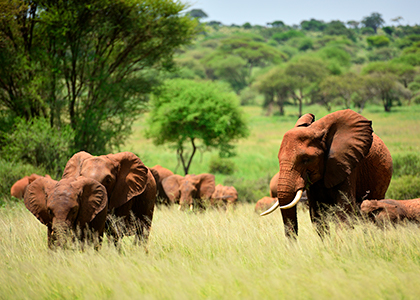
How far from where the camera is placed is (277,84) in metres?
54.5

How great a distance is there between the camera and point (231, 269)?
4.88 m

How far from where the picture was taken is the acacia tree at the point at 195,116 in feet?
82.2

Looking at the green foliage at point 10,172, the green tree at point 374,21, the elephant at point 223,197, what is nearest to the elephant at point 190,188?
the elephant at point 223,197

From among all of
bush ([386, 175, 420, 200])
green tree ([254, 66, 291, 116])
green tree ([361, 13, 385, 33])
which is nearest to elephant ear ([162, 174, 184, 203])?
bush ([386, 175, 420, 200])

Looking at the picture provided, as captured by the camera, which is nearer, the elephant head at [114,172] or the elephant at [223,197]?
the elephant head at [114,172]

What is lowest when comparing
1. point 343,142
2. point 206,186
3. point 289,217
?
point 206,186

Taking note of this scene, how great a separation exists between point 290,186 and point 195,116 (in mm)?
19632

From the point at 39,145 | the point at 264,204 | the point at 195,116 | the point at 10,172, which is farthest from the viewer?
the point at 195,116

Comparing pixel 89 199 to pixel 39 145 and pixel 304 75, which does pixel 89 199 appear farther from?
pixel 304 75

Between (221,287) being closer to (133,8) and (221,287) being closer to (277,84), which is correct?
(133,8)

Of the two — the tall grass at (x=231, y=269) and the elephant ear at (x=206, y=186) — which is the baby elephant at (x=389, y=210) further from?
the elephant ear at (x=206, y=186)

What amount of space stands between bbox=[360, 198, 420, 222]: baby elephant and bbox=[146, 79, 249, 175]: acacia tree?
17780 mm

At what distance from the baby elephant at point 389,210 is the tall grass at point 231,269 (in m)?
0.54

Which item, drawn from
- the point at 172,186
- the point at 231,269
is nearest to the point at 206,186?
the point at 172,186
